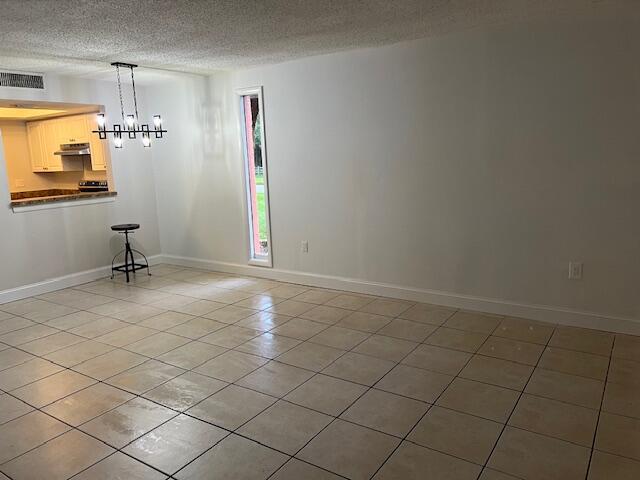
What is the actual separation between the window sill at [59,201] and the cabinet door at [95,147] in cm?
54

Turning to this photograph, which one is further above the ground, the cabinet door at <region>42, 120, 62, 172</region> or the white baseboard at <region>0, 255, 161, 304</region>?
the cabinet door at <region>42, 120, 62, 172</region>

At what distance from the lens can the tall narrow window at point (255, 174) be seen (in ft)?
17.6

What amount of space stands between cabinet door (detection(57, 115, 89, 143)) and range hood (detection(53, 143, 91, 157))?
0.18 feet

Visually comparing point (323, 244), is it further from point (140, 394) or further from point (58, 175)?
point (58, 175)

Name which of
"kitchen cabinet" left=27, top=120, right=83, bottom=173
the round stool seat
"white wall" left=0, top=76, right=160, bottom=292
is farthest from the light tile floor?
"kitchen cabinet" left=27, top=120, right=83, bottom=173

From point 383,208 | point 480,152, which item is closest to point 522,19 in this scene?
point 480,152

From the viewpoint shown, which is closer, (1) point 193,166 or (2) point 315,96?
(2) point 315,96

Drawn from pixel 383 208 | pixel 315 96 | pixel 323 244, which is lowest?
pixel 323 244

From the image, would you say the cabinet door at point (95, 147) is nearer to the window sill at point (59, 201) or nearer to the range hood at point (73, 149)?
the range hood at point (73, 149)

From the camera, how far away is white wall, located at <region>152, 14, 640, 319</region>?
11.5 ft

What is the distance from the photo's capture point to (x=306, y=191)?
5.07 meters

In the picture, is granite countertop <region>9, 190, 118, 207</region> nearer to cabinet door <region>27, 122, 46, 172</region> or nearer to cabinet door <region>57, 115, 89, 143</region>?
cabinet door <region>27, 122, 46, 172</region>

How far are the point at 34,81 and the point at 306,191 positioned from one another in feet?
10.2

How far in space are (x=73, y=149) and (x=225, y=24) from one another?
15.0 feet
